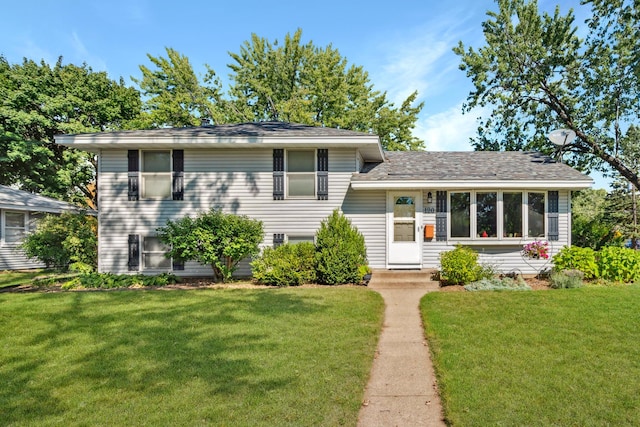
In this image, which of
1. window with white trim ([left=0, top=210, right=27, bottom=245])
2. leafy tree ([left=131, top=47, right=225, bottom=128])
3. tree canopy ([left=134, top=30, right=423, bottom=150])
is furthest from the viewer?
tree canopy ([left=134, top=30, right=423, bottom=150])

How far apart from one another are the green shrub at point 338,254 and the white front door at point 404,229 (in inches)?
53.5

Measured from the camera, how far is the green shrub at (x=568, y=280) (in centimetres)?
913

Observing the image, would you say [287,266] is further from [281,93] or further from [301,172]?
[281,93]

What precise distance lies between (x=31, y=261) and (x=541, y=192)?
20.1 metres

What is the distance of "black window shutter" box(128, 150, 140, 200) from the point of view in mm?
11375

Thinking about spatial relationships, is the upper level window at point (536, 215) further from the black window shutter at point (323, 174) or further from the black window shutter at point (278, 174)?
the black window shutter at point (278, 174)

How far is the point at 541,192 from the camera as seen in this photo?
11227 millimetres

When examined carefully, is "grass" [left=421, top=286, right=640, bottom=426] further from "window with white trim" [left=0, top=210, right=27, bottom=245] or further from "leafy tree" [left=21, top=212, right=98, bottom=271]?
"window with white trim" [left=0, top=210, right=27, bottom=245]

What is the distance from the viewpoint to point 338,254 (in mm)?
10008

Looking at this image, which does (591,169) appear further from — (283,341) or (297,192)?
(283,341)

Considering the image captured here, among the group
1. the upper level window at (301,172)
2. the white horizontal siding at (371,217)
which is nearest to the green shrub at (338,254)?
the white horizontal siding at (371,217)

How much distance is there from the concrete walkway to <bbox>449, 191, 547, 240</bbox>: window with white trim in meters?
4.24

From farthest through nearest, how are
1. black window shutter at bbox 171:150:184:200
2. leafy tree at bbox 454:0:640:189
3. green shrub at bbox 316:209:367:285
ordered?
leafy tree at bbox 454:0:640:189 → black window shutter at bbox 171:150:184:200 → green shrub at bbox 316:209:367:285

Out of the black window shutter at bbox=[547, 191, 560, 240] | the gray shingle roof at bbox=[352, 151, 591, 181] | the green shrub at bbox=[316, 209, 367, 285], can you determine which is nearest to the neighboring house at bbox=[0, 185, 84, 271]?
the green shrub at bbox=[316, 209, 367, 285]
